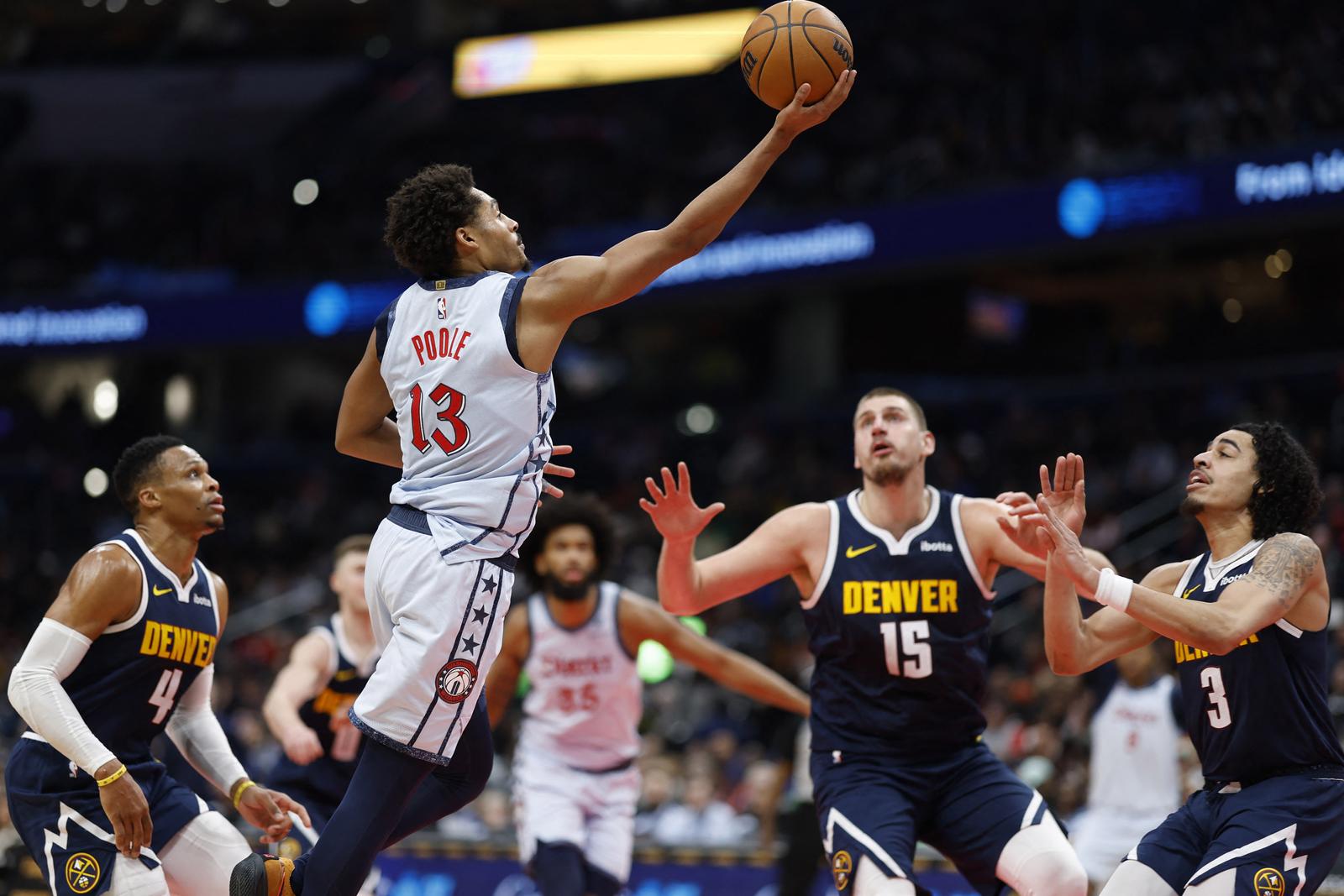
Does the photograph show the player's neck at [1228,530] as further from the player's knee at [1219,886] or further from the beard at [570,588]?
the beard at [570,588]

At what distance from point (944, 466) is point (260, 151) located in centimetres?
1677

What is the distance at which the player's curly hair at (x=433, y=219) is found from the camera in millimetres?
4934

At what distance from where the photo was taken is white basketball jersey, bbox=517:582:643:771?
7953 mm

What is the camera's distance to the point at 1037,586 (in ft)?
52.7

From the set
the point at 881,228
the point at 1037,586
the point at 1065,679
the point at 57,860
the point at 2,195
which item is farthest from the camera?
the point at 2,195

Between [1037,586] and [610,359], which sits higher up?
[610,359]

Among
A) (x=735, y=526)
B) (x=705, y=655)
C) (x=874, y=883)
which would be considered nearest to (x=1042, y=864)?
(x=874, y=883)

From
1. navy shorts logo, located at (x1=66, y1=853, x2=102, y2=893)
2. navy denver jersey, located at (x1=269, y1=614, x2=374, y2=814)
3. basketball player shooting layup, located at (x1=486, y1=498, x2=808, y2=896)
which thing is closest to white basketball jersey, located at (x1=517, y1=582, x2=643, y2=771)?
basketball player shooting layup, located at (x1=486, y1=498, x2=808, y2=896)

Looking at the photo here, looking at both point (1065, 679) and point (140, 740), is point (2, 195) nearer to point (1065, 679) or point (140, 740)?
point (1065, 679)

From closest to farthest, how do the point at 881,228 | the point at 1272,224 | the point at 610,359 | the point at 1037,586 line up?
the point at 1037,586, the point at 1272,224, the point at 881,228, the point at 610,359

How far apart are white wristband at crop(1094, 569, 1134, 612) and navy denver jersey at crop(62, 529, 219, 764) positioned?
3295mm

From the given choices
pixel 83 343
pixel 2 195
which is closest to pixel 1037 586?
pixel 83 343

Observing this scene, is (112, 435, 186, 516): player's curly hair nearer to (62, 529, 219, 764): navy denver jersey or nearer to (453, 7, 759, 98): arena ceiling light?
(62, 529, 219, 764): navy denver jersey

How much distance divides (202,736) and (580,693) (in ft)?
7.78
